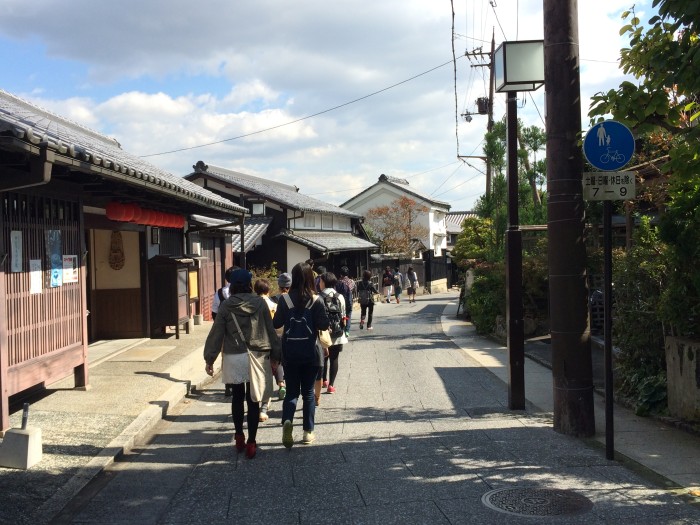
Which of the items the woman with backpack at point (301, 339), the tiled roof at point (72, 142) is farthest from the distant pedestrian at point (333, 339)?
the tiled roof at point (72, 142)

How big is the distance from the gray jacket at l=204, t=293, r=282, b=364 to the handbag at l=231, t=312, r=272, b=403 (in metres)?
0.04

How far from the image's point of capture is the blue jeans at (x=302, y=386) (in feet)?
22.4

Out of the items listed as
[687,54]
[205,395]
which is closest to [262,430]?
[205,395]

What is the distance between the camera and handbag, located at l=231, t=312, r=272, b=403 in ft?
21.4

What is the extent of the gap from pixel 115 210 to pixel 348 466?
7552mm

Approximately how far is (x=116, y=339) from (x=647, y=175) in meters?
11.3

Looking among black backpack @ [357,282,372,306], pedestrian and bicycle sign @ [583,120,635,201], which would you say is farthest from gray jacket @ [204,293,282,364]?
black backpack @ [357,282,372,306]

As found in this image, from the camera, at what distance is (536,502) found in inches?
197

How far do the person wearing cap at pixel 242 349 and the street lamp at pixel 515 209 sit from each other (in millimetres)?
Answer: 3527

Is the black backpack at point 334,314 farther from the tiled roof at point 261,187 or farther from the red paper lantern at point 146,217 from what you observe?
the tiled roof at point 261,187

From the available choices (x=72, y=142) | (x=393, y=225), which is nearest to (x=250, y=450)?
(x=72, y=142)

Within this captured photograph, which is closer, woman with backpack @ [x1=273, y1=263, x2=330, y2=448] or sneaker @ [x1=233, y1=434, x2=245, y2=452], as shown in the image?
sneaker @ [x1=233, y1=434, x2=245, y2=452]

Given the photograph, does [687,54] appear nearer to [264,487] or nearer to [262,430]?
[264,487]

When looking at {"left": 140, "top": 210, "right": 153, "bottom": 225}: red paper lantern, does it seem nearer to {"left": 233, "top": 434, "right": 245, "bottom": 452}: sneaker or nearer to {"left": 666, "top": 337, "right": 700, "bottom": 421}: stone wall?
{"left": 233, "top": 434, "right": 245, "bottom": 452}: sneaker
